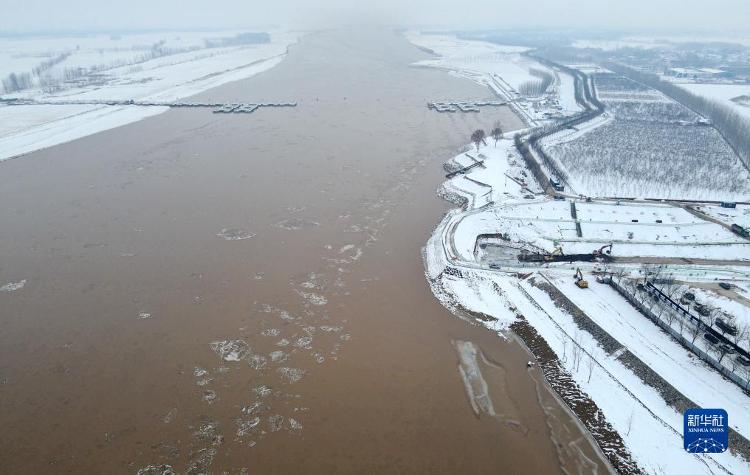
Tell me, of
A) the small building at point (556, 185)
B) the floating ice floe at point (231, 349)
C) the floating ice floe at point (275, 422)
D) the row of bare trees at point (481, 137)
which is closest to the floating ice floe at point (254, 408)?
the floating ice floe at point (275, 422)

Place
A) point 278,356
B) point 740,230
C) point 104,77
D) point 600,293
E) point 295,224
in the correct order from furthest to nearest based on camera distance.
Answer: point 104,77
point 295,224
point 740,230
point 600,293
point 278,356

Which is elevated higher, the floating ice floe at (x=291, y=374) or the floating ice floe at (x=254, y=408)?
the floating ice floe at (x=291, y=374)

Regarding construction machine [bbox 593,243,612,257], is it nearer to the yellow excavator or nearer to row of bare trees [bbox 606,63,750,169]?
the yellow excavator

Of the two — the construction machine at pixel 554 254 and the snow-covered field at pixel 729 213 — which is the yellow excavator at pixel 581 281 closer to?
the construction machine at pixel 554 254

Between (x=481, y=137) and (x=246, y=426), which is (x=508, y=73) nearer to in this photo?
(x=481, y=137)

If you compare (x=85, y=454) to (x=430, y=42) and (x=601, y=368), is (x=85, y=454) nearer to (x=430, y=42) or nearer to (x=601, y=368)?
(x=601, y=368)

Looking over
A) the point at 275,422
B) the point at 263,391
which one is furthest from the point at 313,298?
the point at 275,422

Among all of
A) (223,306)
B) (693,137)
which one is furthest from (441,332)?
(693,137)

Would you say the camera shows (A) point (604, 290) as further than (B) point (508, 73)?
No
